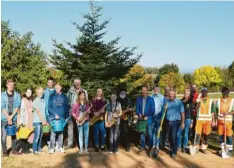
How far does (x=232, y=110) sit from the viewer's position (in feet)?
29.3

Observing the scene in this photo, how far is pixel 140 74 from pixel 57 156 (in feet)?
20.2

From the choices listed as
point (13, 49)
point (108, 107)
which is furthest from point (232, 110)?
point (13, 49)

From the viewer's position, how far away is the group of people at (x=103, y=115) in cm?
848

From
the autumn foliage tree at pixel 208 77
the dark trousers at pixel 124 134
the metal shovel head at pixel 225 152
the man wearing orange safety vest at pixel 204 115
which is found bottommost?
the metal shovel head at pixel 225 152

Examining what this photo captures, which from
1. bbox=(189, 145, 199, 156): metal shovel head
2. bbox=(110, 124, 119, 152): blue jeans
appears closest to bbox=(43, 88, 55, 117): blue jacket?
bbox=(110, 124, 119, 152): blue jeans

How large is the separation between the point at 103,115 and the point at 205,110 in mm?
2838

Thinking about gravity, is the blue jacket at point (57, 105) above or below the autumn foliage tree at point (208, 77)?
below

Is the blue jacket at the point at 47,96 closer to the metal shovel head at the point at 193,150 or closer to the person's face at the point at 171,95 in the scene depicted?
the person's face at the point at 171,95

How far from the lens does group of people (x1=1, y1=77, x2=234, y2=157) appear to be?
27.8 feet

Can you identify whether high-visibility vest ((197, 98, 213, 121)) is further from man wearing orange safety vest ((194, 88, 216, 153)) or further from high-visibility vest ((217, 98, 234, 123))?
high-visibility vest ((217, 98, 234, 123))

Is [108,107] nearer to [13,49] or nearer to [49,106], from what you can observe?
[49,106]

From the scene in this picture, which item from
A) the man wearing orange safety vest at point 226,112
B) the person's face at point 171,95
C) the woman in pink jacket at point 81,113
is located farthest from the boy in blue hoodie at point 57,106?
the man wearing orange safety vest at point 226,112

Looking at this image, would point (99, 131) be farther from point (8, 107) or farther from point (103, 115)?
point (8, 107)

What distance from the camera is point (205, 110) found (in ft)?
29.8
